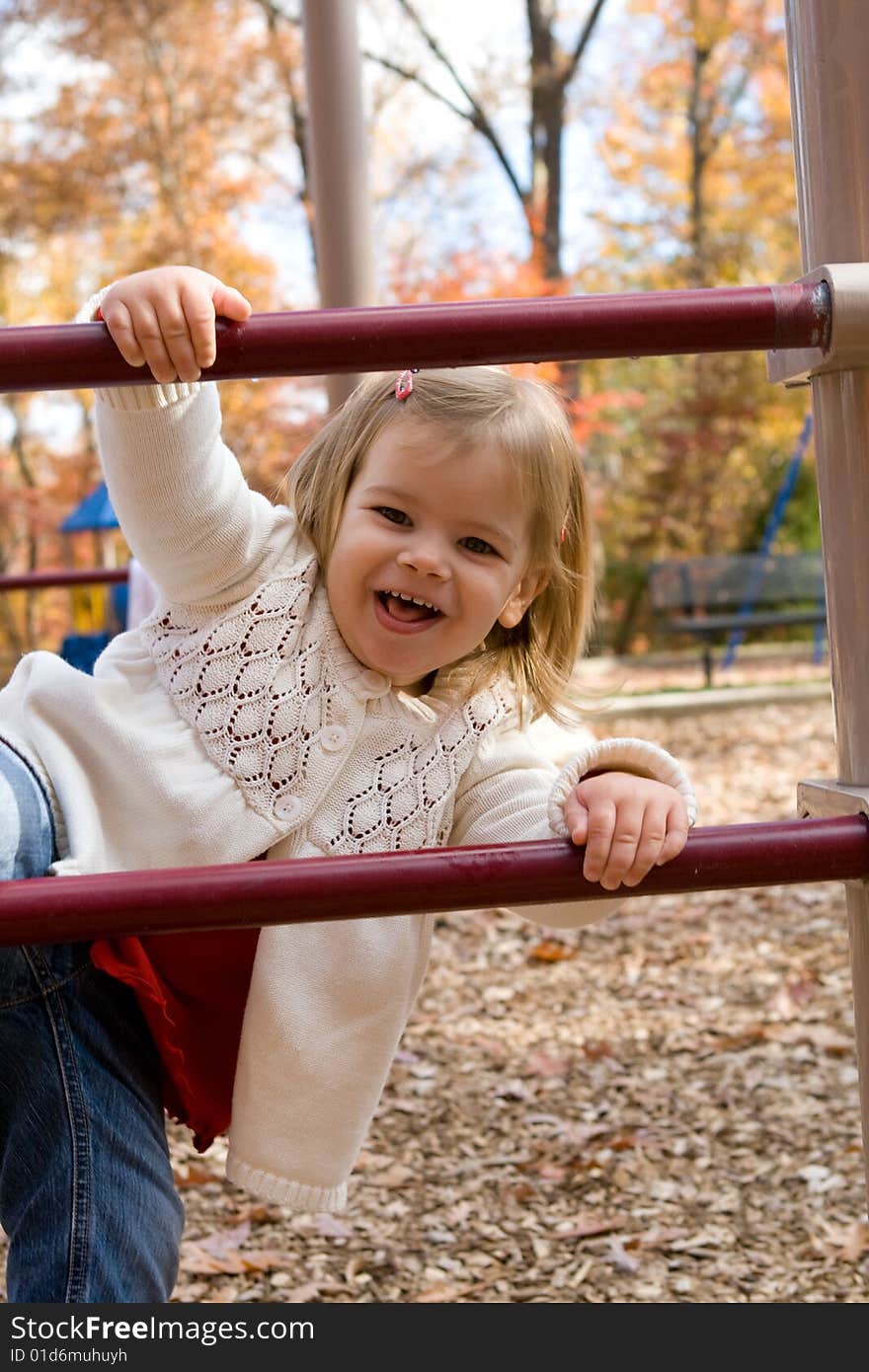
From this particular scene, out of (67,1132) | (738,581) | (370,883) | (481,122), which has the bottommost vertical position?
(67,1132)

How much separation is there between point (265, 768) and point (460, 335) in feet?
1.98

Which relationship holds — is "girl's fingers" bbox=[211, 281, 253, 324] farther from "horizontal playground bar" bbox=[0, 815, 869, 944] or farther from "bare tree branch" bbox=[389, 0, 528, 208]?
"bare tree branch" bbox=[389, 0, 528, 208]

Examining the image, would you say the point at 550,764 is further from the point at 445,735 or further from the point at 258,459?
the point at 258,459

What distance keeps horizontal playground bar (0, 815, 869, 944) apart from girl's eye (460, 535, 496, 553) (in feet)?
1.60

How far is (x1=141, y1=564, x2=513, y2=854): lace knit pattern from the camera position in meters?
1.48

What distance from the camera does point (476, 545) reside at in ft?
4.89

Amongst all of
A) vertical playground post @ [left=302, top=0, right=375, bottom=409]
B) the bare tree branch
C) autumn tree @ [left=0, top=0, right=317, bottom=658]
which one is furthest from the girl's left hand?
the bare tree branch

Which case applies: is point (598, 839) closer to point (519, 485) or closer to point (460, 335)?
point (460, 335)

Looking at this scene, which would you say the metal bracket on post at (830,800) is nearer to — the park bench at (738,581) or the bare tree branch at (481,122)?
the park bench at (738,581)

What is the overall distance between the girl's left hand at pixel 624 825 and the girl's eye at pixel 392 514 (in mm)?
377

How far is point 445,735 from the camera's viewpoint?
5.19 ft

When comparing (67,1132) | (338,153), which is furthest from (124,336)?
(338,153)

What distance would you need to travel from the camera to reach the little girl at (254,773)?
1.37m

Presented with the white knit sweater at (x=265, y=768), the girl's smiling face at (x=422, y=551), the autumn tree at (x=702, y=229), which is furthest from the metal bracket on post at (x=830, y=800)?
the autumn tree at (x=702, y=229)
